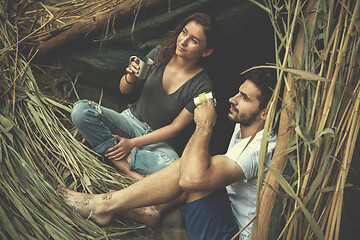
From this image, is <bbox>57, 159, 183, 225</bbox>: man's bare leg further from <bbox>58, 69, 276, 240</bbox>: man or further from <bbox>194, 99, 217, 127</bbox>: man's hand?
<bbox>194, 99, 217, 127</bbox>: man's hand

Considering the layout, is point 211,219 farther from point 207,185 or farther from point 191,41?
point 191,41

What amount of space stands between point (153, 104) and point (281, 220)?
0.94 meters

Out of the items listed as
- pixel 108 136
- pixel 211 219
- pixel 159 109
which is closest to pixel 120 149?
pixel 108 136

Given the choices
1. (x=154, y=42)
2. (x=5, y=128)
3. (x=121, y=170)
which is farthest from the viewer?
(x=154, y=42)

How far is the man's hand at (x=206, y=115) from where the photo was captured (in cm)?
180

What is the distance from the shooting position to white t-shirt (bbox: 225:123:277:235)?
5.59 ft

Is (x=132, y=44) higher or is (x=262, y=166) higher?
(x=132, y=44)

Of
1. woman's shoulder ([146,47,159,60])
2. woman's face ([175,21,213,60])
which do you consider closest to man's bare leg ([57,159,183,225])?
woman's face ([175,21,213,60])

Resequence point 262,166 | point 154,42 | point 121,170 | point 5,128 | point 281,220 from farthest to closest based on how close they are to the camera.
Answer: point 154,42 → point 121,170 → point 5,128 → point 281,220 → point 262,166

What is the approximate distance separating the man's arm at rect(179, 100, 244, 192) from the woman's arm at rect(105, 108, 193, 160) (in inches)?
14.0

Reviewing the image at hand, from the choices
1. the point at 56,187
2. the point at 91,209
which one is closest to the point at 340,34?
the point at 91,209

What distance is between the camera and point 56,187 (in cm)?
198

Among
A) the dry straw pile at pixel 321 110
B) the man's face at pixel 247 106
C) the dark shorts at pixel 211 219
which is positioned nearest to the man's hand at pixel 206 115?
the man's face at pixel 247 106

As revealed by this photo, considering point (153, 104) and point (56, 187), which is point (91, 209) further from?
point (153, 104)
